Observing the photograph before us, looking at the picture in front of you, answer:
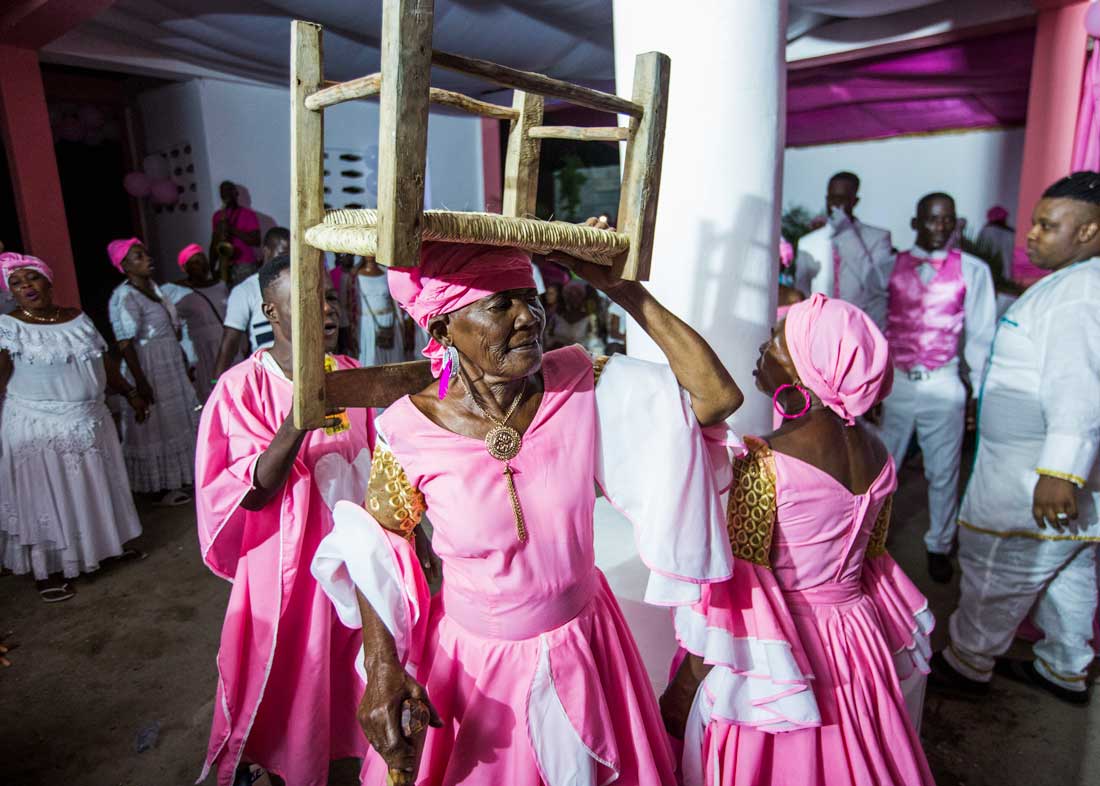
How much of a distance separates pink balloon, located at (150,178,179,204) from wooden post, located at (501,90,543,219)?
27.6ft

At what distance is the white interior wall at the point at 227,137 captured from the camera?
8.12 metres

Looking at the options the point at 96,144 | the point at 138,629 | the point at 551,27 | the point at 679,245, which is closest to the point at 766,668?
the point at 679,245

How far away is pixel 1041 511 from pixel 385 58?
2.83m

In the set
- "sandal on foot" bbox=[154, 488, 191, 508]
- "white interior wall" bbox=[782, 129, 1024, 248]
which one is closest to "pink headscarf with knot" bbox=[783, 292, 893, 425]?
"sandal on foot" bbox=[154, 488, 191, 508]

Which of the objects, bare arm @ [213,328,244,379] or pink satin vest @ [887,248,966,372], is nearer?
bare arm @ [213,328,244,379]

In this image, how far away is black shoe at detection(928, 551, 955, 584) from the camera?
3.94m

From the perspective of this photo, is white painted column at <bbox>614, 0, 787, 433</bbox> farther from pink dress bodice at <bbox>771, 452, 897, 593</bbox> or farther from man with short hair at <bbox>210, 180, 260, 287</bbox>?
man with short hair at <bbox>210, 180, 260, 287</bbox>

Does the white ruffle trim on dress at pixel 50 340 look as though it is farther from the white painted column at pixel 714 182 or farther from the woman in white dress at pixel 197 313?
the white painted column at pixel 714 182

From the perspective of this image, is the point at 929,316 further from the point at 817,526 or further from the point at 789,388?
the point at 817,526

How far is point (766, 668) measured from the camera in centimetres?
168

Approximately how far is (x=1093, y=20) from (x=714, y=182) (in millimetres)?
3867

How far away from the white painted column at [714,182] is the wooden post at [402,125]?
155cm

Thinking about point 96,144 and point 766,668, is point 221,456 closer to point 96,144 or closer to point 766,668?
point 766,668

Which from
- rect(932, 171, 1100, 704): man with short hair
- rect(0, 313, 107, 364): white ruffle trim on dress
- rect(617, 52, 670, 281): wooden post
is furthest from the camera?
rect(0, 313, 107, 364): white ruffle trim on dress
